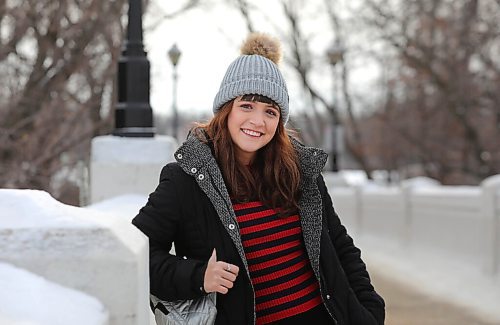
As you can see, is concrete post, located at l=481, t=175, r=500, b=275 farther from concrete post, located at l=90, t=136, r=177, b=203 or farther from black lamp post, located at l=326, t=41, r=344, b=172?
black lamp post, located at l=326, t=41, r=344, b=172

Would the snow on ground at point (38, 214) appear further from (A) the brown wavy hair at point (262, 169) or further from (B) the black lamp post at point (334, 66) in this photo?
(B) the black lamp post at point (334, 66)

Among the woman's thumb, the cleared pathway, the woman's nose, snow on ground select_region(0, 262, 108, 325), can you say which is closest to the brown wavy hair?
the woman's nose

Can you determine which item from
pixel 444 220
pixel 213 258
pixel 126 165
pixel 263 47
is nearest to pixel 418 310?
pixel 444 220

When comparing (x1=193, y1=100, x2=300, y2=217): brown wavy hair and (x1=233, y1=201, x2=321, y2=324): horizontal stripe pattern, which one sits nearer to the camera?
(x1=233, y1=201, x2=321, y2=324): horizontal stripe pattern

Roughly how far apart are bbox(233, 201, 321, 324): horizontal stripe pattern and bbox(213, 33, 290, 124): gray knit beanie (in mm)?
385

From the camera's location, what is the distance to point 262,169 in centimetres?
308

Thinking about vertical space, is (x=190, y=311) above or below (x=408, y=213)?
above

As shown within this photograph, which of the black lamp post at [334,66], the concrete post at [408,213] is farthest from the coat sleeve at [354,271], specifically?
the black lamp post at [334,66]

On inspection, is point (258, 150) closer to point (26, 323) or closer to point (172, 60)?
point (26, 323)

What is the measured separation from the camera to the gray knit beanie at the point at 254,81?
301 cm

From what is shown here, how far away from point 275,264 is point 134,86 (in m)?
4.85

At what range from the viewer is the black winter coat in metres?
2.76

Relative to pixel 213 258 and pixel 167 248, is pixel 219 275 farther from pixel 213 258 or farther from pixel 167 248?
pixel 167 248

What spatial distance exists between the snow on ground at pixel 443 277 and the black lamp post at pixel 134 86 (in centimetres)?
388
